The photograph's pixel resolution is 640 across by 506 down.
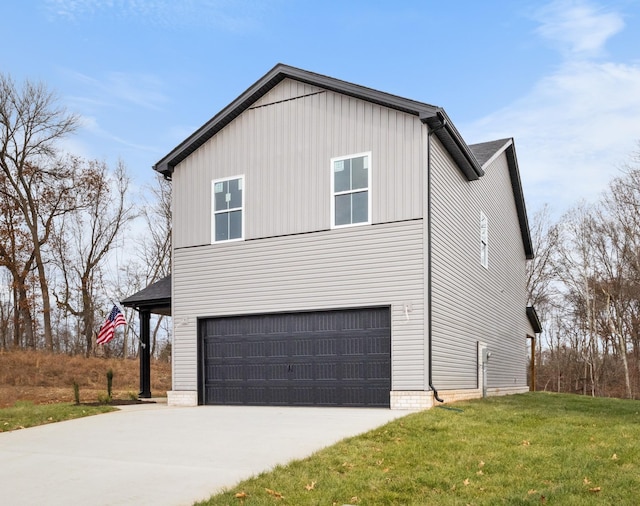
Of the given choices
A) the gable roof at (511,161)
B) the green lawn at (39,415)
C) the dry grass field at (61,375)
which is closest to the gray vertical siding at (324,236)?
the gable roof at (511,161)

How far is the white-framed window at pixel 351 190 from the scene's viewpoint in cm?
1498

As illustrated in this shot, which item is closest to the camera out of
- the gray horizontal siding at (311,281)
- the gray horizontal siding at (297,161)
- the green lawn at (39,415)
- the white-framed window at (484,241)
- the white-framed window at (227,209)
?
the green lawn at (39,415)

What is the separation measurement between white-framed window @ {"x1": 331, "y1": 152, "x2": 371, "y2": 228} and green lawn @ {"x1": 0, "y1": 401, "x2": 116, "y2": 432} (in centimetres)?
656

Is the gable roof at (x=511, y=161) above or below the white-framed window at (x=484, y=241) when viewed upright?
above

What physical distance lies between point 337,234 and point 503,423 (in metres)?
5.61

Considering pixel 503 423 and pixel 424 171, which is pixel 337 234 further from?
pixel 503 423

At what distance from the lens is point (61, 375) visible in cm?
2594

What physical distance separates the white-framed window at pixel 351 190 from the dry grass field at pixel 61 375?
1072cm

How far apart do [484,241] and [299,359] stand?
7.39 metres

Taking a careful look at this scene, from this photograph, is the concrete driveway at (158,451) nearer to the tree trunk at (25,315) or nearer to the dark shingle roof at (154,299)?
the dark shingle roof at (154,299)

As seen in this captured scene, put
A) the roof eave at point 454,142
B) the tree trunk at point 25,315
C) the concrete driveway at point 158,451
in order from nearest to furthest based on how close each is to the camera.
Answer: the concrete driveway at point 158,451
the roof eave at point 454,142
the tree trunk at point 25,315

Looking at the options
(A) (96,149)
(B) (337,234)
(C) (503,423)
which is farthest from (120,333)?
(C) (503,423)

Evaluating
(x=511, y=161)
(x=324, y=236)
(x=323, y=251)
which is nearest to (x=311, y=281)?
(x=323, y=251)

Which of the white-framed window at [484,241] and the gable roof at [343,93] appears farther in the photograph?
the white-framed window at [484,241]
